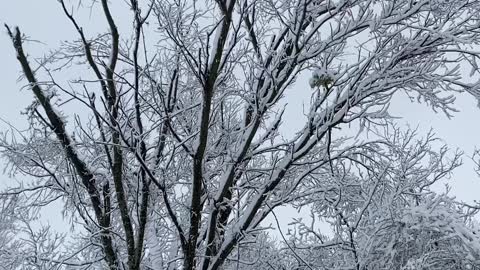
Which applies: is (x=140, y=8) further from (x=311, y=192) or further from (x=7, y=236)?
(x=7, y=236)

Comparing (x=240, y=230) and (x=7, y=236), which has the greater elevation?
(x=7, y=236)

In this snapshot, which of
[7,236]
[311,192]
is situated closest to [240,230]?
[311,192]

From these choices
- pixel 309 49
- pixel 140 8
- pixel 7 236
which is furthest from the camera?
pixel 7 236

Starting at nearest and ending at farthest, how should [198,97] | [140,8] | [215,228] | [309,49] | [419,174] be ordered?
[140,8] → [215,228] → [309,49] → [419,174] → [198,97]

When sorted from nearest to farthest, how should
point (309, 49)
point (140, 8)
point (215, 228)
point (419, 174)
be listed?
point (140, 8), point (215, 228), point (309, 49), point (419, 174)

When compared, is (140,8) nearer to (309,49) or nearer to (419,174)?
(309,49)

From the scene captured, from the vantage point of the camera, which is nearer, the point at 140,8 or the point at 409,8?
the point at 140,8

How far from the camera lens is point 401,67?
16.5ft

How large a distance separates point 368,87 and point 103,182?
2.84 metres

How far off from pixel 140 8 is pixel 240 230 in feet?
7.48

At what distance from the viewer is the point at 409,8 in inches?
192

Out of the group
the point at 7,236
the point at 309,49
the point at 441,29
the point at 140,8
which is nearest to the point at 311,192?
the point at 309,49

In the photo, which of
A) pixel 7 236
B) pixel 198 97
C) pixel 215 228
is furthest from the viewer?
pixel 7 236

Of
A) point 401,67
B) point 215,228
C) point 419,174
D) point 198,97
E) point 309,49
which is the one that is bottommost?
point 215,228
